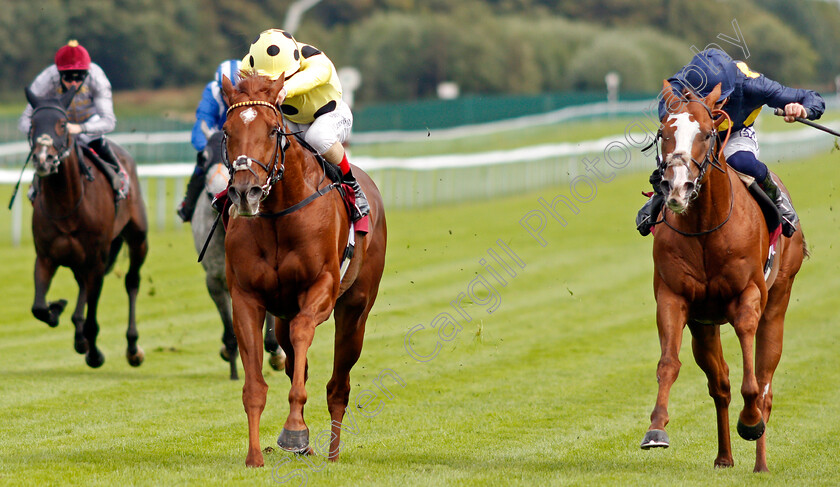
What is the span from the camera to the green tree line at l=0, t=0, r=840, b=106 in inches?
1633

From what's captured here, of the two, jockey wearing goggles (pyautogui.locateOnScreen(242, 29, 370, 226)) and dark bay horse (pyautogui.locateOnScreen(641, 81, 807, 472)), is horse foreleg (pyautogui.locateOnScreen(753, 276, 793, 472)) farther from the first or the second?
jockey wearing goggles (pyautogui.locateOnScreen(242, 29, 370, 226))

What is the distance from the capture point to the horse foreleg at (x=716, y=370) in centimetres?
611

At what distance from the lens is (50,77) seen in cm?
888

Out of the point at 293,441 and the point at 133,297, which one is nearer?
the point at 293,441

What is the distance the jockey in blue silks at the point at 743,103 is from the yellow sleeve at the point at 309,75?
1.75 metres

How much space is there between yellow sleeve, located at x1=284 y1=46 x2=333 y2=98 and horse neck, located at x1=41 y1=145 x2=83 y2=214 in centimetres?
311

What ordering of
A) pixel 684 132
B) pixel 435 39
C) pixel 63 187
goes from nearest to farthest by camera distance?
pixel 684 132 < pixel 63 187 < pixel 435 39

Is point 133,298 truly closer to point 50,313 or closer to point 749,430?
point 50,313

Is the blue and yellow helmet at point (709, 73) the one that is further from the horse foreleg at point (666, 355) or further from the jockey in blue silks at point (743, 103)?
the horse foreleg at point (666, 355)

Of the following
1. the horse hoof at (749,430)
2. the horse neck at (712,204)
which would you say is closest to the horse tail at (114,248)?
the horse neck at (712,204)

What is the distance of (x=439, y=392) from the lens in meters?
8.56

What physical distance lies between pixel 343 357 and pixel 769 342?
2.35m

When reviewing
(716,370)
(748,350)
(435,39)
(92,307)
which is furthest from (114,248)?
(435,39)

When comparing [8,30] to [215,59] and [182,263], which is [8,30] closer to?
[215,59]
